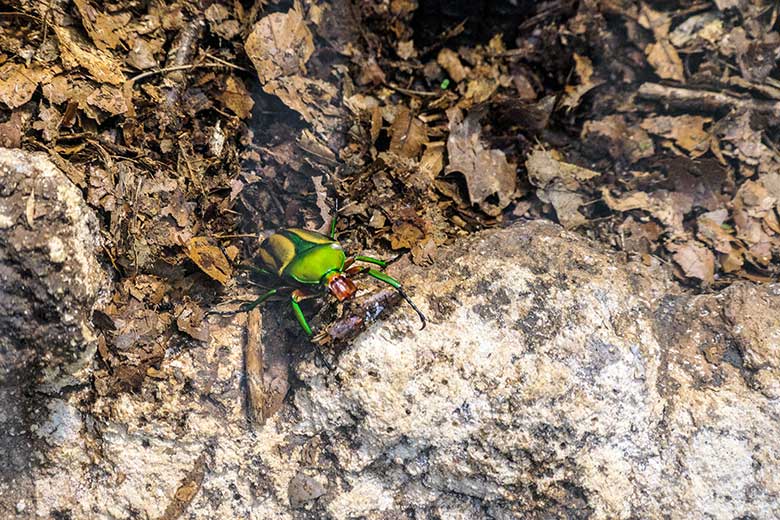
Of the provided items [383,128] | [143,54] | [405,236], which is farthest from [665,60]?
[143,54]

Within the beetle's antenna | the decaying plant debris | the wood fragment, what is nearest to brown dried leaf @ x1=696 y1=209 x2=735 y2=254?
the decaying plant debris

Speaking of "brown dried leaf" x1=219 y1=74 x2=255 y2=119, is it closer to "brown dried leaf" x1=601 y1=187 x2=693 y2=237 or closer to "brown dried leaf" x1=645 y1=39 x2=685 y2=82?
"brown dried leaf" x1=601 y1=187 x2=693 y2=237

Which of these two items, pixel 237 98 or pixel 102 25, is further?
pixel 237 98

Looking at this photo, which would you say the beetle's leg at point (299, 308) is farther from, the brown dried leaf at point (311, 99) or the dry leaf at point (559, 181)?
the dry leaf at point (559, 181)

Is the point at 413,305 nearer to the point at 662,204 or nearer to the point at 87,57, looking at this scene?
the point at 662,204

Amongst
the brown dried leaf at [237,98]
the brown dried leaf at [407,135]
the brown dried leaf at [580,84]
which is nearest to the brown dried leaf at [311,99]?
the brown dried leaf at [237,98]
